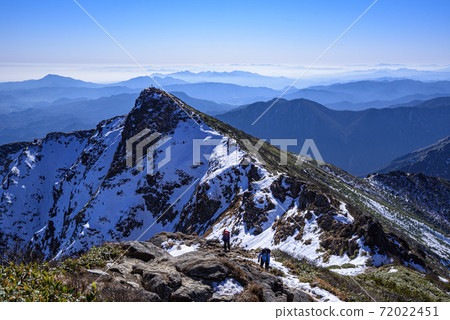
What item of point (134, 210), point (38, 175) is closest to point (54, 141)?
point (38, 175)

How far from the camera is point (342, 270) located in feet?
81.6

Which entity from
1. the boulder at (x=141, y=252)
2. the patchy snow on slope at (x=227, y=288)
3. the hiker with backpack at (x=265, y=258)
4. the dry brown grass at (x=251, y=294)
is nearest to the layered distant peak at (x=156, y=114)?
the boulder at (x=141, y=252)

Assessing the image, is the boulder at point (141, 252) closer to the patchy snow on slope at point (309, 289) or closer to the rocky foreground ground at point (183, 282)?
the rocky foreground ground at point (183, 282)

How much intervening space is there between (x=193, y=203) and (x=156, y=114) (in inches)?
1764

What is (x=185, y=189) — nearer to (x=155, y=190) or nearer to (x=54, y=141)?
(x=155, y=190)

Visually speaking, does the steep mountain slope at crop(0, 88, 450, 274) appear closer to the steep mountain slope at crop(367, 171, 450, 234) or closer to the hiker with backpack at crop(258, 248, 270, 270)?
the steep mountain slope at crop(367, 171, 450, 234)

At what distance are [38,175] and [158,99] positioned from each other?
8147cm

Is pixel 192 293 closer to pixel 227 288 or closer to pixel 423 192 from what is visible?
pixel 227 288

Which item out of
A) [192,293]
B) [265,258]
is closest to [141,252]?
[192,293]

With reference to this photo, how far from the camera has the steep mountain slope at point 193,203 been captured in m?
31.9

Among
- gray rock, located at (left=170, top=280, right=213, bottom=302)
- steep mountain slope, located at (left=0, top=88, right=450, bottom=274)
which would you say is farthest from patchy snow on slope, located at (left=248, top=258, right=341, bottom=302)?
steep mountain slope, located at (left=0, top=88, right=450, bottom=274)

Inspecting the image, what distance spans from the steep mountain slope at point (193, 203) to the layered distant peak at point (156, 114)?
0.39 metres

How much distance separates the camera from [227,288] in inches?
492

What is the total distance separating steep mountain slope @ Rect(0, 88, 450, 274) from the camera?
105 ft
